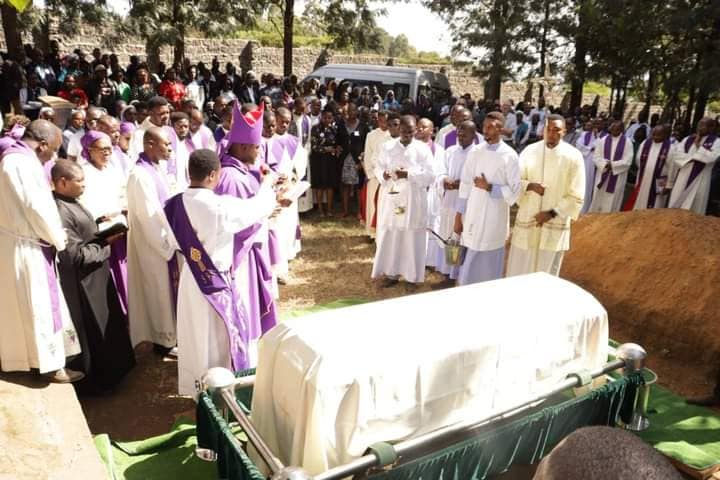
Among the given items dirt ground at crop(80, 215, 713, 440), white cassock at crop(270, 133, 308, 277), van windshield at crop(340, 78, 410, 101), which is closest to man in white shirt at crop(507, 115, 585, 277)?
dirt ground at crop(80, 215, 713, 440)

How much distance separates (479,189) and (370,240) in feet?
11.0

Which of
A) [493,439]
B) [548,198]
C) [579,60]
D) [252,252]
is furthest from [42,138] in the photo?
[579,60]

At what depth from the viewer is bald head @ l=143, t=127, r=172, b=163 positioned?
4.88 m

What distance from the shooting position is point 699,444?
4.19 metres

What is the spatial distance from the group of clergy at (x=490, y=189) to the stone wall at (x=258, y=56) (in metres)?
11.6

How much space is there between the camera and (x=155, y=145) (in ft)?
16.0

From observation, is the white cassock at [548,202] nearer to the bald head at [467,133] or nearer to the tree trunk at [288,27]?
the bald head at [467,133]

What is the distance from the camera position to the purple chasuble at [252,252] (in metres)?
4.48

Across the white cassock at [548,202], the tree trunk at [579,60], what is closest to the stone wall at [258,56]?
the tree trunk at [579,60]

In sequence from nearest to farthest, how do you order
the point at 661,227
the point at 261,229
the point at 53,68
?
1. the point at 261,229
2. the point at 661,227
3. the point at 53,68

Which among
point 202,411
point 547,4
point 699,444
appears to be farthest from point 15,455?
point 547,4

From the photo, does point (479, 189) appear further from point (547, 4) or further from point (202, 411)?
point (547, 4)

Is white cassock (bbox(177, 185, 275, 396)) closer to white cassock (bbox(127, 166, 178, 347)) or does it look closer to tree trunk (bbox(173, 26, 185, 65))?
white cassock (bbox(127, 166, 178, 347))

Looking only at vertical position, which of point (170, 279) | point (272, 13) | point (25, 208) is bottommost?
point (170, 279)
